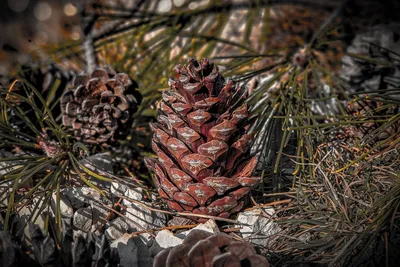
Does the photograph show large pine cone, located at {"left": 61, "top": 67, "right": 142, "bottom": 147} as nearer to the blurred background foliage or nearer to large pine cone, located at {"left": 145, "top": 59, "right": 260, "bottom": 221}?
the blurred background foliage

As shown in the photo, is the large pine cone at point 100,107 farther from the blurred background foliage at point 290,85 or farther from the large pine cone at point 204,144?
the large pine cone at point 204,144

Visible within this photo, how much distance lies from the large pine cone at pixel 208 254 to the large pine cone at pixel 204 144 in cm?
9

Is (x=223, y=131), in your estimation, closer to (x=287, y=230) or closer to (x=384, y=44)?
(x=287, y=230)

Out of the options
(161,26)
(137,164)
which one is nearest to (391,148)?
(137,164)

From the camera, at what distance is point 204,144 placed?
0.48 metres

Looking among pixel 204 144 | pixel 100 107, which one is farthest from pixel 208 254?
pixel 100 107

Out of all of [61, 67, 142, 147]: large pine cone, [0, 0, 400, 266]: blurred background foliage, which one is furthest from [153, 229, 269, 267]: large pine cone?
[61, 67, 142, 147]: large pine cone

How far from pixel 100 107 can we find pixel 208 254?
347 millimetres

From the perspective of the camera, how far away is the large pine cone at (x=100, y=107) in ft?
2.13

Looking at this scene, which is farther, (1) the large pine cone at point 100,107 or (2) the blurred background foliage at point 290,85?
(1) the large pine cone at point 100,107

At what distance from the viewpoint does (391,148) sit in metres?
0.54

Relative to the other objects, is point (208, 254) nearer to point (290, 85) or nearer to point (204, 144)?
point (204, 144)

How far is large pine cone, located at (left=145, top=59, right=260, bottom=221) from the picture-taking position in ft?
1.58

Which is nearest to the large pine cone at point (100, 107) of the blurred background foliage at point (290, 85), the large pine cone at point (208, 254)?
the blurred background foliage at point (290, 85)
